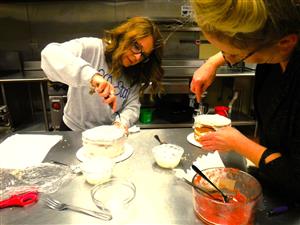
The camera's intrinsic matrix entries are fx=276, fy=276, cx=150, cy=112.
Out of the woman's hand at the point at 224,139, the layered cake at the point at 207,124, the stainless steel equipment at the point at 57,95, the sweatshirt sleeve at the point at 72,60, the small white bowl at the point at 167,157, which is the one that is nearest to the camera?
the woman's hand at the point at 224,139

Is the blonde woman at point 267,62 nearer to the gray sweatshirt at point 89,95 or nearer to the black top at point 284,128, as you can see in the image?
the black top at point 284,128

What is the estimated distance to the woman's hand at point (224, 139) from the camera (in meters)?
0.87

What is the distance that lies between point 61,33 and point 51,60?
6.84ft

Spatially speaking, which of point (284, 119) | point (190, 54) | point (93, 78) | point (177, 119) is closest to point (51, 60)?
point (93, 78)

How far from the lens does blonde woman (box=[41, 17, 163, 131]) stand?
1.51 m

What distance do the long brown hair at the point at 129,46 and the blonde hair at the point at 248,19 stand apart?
0.92 meters

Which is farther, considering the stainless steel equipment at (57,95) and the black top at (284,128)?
the stainless steel equipment at (57,95)

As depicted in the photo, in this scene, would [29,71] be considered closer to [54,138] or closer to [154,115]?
[154,115]

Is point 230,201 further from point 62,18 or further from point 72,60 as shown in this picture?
Result: point 62,18

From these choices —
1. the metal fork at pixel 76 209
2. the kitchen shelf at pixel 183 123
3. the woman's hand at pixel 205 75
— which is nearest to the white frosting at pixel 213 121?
the woman's hand at pixel 205 75

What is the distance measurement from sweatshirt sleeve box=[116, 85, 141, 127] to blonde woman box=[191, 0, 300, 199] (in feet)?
2.60

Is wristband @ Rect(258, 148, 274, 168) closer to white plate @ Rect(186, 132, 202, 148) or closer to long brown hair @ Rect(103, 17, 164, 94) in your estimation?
white plate @ Rect(186, 132, 202, 148)

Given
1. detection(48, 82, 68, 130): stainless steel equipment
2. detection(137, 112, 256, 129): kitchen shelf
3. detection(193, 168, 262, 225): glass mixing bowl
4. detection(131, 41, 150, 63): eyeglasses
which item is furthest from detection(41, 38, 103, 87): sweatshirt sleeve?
detection(137, 112, 256, 129): kitchen shelf

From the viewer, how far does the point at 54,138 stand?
1396mm
